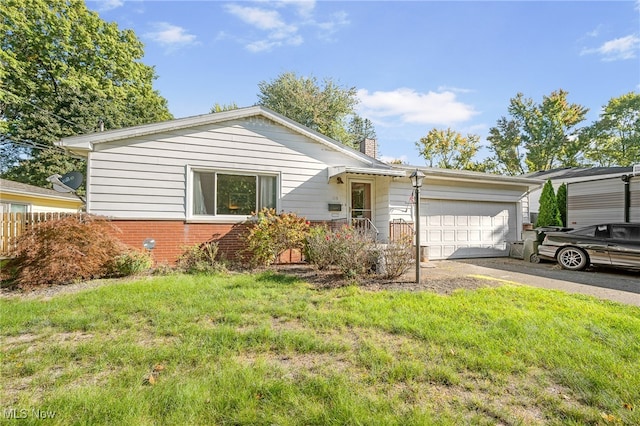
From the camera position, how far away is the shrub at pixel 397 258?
6133mm

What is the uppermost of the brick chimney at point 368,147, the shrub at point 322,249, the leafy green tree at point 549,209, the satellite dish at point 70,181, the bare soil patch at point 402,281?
the brick chimney at point 368,147

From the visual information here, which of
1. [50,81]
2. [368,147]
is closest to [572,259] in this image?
[368,147]

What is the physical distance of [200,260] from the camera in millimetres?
7406

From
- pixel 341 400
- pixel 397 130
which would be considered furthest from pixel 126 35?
pixel 341 400

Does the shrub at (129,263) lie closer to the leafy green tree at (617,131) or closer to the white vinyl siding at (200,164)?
the white vinyl siding at (200,164)

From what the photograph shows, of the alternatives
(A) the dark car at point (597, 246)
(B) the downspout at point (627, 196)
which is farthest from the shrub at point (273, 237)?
(B) the downspout at point (627, 196)

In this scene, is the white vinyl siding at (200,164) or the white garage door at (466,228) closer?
the white vinyl siding at (200,164)

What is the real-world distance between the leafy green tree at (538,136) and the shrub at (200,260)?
34373mm

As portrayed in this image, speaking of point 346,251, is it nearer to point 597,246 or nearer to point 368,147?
point 368,147

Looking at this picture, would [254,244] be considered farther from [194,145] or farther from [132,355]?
[132,355]

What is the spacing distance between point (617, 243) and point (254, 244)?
9599mm

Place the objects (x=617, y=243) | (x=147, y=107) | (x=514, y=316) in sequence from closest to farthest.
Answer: (x=514, y=316) → (x=617, y=243) → (x=147, y=107)

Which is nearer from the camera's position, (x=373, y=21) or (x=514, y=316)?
(x=514, y=316)

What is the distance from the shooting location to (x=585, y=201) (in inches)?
451
